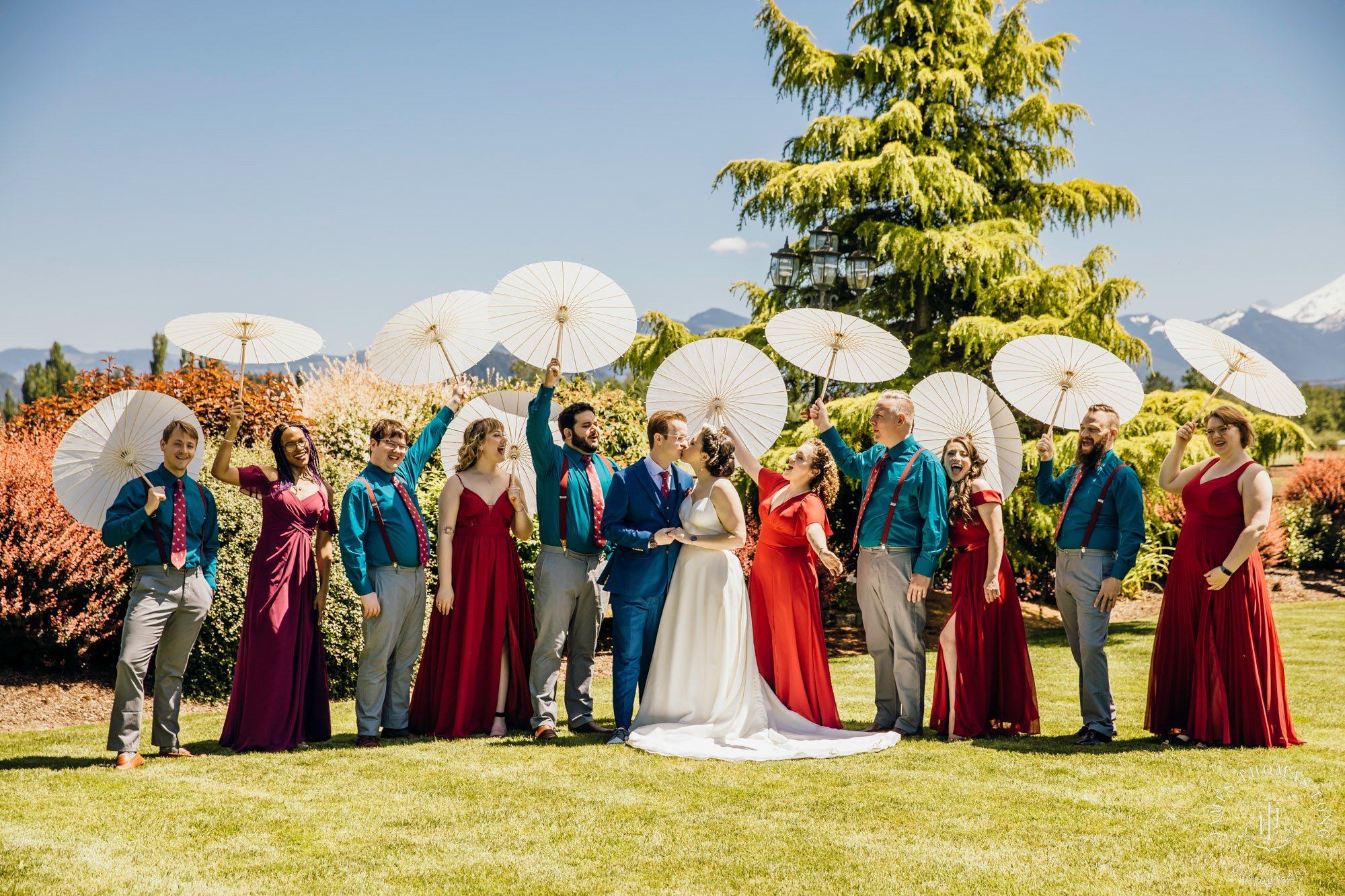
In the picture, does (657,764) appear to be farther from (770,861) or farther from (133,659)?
(133,659)

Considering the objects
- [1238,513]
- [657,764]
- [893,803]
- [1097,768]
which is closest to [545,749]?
[657,764]

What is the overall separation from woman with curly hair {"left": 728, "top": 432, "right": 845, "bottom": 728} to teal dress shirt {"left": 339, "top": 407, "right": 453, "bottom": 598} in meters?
2.03

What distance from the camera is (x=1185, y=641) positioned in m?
5.50

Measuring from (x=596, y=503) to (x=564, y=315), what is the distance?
1.18 meters

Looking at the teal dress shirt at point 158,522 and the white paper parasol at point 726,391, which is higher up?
the white paper parasol at point 726,391

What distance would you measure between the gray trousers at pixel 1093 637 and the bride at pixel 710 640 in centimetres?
118

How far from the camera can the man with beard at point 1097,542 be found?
5.48m

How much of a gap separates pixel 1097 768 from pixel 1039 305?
8.59 metres

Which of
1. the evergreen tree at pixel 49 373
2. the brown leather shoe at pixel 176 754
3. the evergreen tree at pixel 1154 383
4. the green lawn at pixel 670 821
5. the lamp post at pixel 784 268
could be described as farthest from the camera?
the evergreen tree at pixel 49 373

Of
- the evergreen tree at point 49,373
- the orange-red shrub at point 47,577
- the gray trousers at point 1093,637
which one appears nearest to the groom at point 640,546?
the gray trousers at point 1093,637

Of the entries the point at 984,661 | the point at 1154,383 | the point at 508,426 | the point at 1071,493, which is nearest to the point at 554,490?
the point at 508,426

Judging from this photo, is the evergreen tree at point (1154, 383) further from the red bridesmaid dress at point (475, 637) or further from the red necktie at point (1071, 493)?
the red bridesmaid dress at point (475, 637)

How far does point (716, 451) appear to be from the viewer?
17.9 feet

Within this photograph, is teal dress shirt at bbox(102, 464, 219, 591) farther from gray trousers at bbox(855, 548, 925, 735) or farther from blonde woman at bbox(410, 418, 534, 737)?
gray trousers at bbox(855, 548, 925, 735)
